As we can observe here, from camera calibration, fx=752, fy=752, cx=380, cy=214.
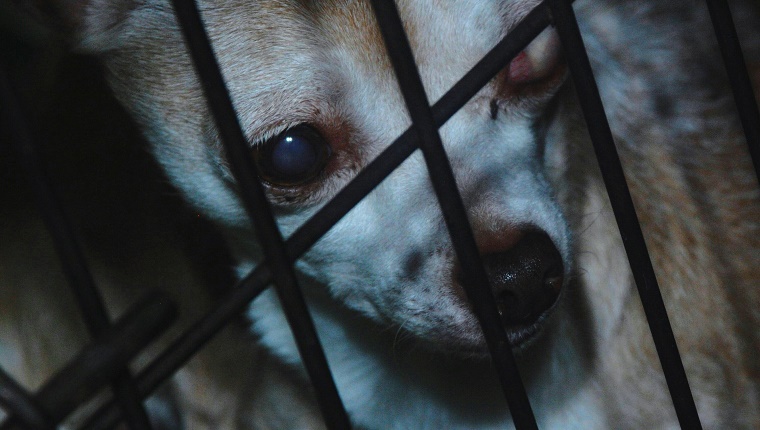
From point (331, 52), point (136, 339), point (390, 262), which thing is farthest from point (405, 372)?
point (136, 339)

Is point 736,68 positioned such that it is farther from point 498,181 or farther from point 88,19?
point 88,19

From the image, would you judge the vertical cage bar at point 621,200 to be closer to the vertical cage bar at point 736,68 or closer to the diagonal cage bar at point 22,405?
the vertical cage bar at point 736,68

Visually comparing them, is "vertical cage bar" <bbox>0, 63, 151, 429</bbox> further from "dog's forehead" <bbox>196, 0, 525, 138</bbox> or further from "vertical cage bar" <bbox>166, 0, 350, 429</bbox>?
"dog's forehead" <bbox>196, 0, 525, 138</bbox>

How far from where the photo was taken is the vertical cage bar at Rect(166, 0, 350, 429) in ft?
2.13

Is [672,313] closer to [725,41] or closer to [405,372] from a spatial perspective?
[405,372]

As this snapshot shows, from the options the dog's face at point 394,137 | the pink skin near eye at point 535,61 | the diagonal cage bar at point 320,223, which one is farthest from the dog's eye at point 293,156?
the diagonal cage bar at point 320,223

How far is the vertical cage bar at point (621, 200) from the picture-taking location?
29.5 inches

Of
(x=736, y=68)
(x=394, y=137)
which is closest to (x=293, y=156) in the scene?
(x=394, y=137)

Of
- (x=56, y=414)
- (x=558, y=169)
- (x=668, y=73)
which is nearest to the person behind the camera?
(x=56, y=414)

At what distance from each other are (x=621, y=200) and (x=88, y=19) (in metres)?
1.05

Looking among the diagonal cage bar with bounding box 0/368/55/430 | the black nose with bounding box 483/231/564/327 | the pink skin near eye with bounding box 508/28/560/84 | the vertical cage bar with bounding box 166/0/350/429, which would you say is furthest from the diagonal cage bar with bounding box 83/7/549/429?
the pink skin near eye with bounding box 508/28/560/84

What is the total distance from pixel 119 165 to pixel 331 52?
2.92 ft

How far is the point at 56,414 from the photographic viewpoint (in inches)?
21.3

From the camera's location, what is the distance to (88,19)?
54.6 inches
